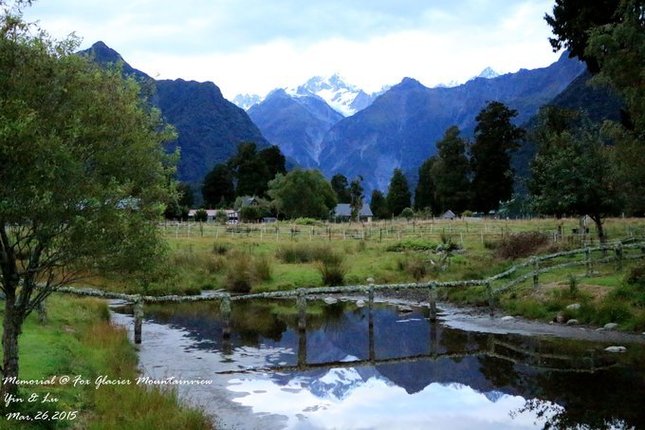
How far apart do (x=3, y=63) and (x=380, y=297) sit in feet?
88.4

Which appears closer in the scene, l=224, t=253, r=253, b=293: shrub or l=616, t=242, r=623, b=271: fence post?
l=616, t=242, r=623, b=271: fence post

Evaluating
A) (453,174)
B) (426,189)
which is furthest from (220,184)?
(453,174)

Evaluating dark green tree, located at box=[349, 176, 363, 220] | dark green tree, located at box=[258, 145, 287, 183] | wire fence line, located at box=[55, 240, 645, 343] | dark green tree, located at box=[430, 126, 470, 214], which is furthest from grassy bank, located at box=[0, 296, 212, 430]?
dark green tree, located at box=[258, 145, 287, 183]

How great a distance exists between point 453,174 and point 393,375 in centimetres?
8883

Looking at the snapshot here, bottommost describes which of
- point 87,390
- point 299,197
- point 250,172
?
point 87,390

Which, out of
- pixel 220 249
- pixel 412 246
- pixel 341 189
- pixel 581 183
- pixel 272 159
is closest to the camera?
pixel 581 183

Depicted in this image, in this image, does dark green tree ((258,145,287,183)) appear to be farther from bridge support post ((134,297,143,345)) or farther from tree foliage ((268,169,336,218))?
bridge support post ((134,297,143,345))

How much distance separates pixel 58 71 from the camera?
32.0 ft

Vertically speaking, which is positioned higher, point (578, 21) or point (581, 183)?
point (578, 21)

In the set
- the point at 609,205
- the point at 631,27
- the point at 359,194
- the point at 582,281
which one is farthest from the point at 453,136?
the point at 631,27

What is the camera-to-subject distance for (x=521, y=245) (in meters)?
37.8

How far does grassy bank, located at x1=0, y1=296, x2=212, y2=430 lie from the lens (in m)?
10.7

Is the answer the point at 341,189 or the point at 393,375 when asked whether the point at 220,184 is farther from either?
the point at 393,375

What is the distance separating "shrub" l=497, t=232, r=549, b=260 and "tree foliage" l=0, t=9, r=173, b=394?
98.8 feet
